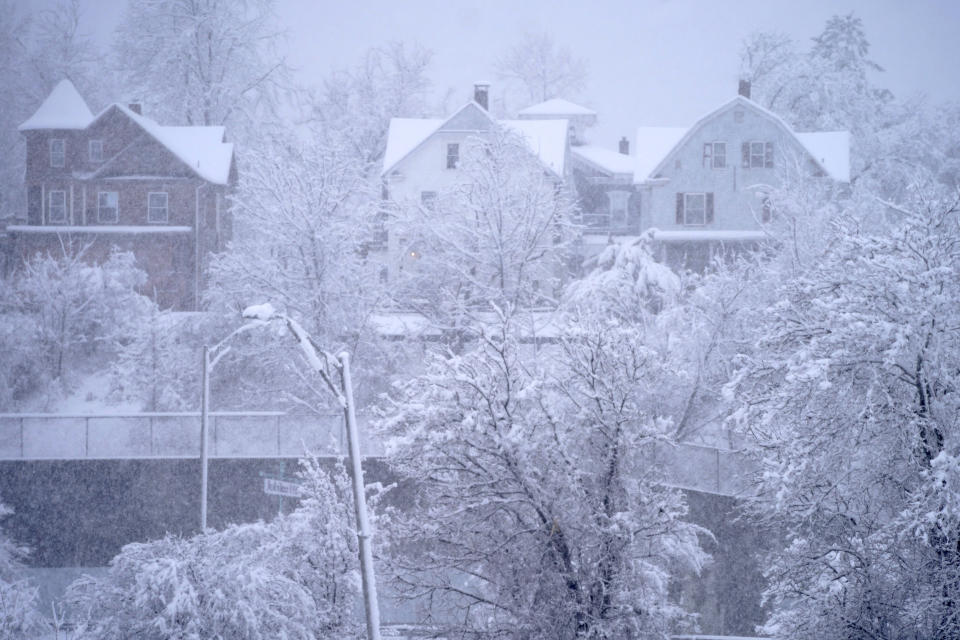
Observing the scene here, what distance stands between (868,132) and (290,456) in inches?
1422

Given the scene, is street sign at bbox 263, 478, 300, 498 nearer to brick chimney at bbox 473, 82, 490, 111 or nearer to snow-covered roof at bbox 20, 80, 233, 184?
snow-covered roof at bbox 20, 80, 233, 184

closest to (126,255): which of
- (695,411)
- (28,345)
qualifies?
(28,345)

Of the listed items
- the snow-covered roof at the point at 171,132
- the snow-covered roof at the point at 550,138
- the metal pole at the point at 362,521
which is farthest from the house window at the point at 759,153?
the metal pole at the point at 362,521

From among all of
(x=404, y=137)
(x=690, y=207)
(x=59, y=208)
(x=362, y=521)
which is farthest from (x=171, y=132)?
(x=362, y=521)

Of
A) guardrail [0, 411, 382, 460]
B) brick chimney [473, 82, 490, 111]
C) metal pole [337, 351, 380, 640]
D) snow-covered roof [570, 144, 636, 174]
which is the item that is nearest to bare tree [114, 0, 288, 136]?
brick chimney [473, 82, 490, 111]

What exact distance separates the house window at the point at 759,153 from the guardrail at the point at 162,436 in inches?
923

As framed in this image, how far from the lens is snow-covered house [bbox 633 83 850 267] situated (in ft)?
136

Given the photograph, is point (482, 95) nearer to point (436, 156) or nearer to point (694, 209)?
point (436, 156)

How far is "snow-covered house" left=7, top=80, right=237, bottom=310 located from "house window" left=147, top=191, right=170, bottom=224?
0.13 feet

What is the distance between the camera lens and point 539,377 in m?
13.8

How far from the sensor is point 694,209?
4184 centimetres

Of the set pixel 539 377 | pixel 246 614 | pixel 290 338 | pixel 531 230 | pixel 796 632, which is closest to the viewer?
pixel 246 614

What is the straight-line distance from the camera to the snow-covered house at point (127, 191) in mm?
40375

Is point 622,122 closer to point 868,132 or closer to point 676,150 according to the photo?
point 868,132
